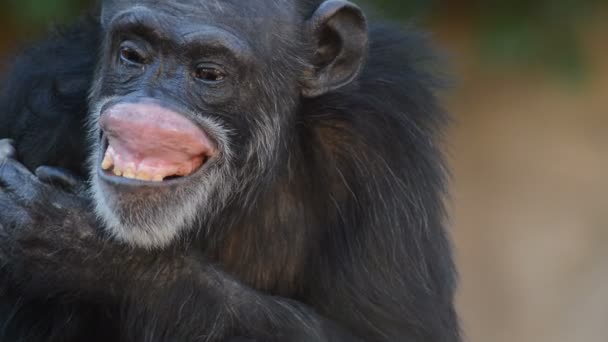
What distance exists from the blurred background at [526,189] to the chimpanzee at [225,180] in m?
3.96

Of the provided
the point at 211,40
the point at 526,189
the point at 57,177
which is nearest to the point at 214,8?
the point at 211,40

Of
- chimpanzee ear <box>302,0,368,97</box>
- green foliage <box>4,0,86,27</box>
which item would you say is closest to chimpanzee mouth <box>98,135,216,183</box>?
chimpanzee ear <box>302,0,368,97</box>

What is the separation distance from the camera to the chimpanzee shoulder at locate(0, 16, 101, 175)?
190 inches

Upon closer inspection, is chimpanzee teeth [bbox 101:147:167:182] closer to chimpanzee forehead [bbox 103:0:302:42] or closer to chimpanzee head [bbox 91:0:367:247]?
chimpanzee head [bbox 91:0:367:247]

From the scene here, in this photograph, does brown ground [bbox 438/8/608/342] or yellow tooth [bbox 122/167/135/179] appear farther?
brown ground [bbox 438/8/608/342]

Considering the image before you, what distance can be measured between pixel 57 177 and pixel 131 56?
560mm

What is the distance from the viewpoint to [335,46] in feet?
15.6

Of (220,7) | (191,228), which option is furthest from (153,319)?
(220,7)

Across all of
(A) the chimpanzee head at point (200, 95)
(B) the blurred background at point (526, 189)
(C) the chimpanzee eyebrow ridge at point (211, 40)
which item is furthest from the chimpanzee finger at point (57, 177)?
(B) the blurred background at point (526, 189)

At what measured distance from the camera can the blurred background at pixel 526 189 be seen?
29.8 feet

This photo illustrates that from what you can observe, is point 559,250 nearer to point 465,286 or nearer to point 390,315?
point 465,286

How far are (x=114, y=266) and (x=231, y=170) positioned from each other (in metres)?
0.63

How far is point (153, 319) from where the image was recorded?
4.34 meters

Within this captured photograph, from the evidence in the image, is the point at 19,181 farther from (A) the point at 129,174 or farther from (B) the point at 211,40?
(B) the point at 211,40
